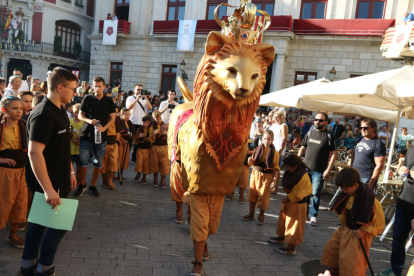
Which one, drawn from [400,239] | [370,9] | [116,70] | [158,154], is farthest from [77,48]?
[400,239]

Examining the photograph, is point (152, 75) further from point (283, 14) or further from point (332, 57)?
point (332, 57)

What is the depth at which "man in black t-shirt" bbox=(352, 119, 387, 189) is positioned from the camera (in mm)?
4648

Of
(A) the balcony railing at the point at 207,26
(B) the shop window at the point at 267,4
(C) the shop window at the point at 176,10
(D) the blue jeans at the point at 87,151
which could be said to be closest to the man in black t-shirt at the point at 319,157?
(D) the blue jeans at the point at 87,151

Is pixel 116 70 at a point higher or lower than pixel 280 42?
lower

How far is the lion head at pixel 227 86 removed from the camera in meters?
2.66

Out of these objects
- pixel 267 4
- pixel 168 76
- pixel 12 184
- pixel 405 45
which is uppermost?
pixel 267 4

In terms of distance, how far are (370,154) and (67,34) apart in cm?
2888

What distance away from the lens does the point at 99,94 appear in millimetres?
5086

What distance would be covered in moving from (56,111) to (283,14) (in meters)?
17.9

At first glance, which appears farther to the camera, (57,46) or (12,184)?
(57,46)

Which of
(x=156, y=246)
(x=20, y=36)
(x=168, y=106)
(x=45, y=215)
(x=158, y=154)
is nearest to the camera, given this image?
(x=45, y=215)

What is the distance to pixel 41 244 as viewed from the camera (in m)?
2.64

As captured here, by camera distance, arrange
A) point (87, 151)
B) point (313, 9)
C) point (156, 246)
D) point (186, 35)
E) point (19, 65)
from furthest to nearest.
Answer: point (19, 65)
point (186, 35)
point (313, 9)
point (87, 151)
point (156, 246)

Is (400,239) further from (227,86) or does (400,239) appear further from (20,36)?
(20,36)
